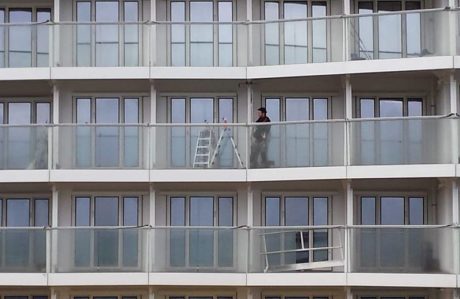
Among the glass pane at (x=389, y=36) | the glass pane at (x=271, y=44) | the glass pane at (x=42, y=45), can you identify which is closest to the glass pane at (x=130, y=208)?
the glass pane at (x=42, y=45)

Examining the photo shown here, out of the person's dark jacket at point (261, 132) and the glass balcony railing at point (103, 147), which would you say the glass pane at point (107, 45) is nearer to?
the glass balcony railing at point (103, 147)

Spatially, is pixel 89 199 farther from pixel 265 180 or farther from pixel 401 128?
pixel 401 128

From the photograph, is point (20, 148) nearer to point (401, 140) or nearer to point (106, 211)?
point (106, 211)

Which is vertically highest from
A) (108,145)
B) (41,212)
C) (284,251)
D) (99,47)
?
(99,47)

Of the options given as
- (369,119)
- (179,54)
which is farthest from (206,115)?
(369,119)

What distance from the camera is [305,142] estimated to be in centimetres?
2814

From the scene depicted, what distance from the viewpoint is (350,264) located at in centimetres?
2745

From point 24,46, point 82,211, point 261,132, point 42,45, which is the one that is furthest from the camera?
point 82,211

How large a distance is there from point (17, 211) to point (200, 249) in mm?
5743

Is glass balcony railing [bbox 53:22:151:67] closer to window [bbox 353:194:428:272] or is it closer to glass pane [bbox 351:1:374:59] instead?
glass pane [bbox 351:1:374:59]

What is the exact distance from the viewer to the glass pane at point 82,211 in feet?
99.1

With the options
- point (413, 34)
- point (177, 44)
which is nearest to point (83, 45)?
point (177, 44)

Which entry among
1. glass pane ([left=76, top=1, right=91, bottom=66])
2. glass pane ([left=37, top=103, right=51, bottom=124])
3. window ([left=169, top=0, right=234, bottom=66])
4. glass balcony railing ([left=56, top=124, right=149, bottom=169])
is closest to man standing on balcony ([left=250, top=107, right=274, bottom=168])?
window ([left=169, top=0, right=234, bottom=66])

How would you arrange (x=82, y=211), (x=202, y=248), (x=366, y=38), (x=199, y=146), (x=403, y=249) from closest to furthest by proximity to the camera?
(x=403, y=249) < (x=202, y=248) < (x=199, y=146) < (x=366, y=38) < (x=82, y=211)
